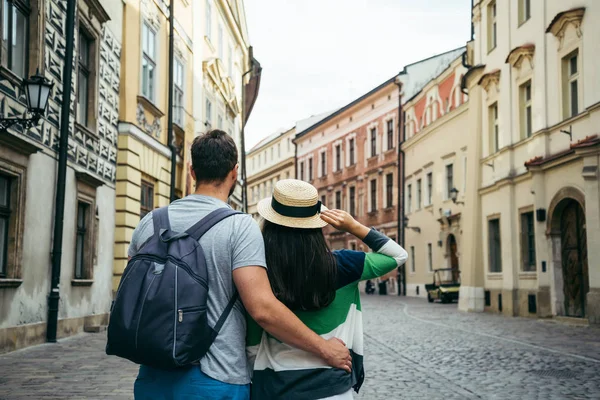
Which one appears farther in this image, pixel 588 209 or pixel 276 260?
pixel 588 209

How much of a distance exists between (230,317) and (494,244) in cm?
2393

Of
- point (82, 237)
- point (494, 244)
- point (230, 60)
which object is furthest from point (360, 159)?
point (82, 237)

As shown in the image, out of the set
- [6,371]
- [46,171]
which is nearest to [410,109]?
[46,171]

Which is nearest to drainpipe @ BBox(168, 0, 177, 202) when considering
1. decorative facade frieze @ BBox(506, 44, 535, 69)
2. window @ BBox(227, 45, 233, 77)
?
decorative facade frieze @ BBox(506, 44, 535, 69)

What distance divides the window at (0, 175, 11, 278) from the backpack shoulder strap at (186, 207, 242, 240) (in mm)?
8900

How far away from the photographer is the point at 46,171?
41.0 feet

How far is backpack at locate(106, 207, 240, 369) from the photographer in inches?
104

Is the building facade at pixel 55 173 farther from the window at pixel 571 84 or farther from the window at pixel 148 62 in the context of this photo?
the window at pixel 571 84

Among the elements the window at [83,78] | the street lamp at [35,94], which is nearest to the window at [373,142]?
the window at [83,78]

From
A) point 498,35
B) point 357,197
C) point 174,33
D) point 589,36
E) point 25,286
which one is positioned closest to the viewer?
point 25,286

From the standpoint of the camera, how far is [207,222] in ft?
9.37

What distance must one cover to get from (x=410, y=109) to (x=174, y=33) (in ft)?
79.1

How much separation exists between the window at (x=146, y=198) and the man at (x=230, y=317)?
15751 millimetres

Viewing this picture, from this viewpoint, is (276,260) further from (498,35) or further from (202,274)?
(498,35)
